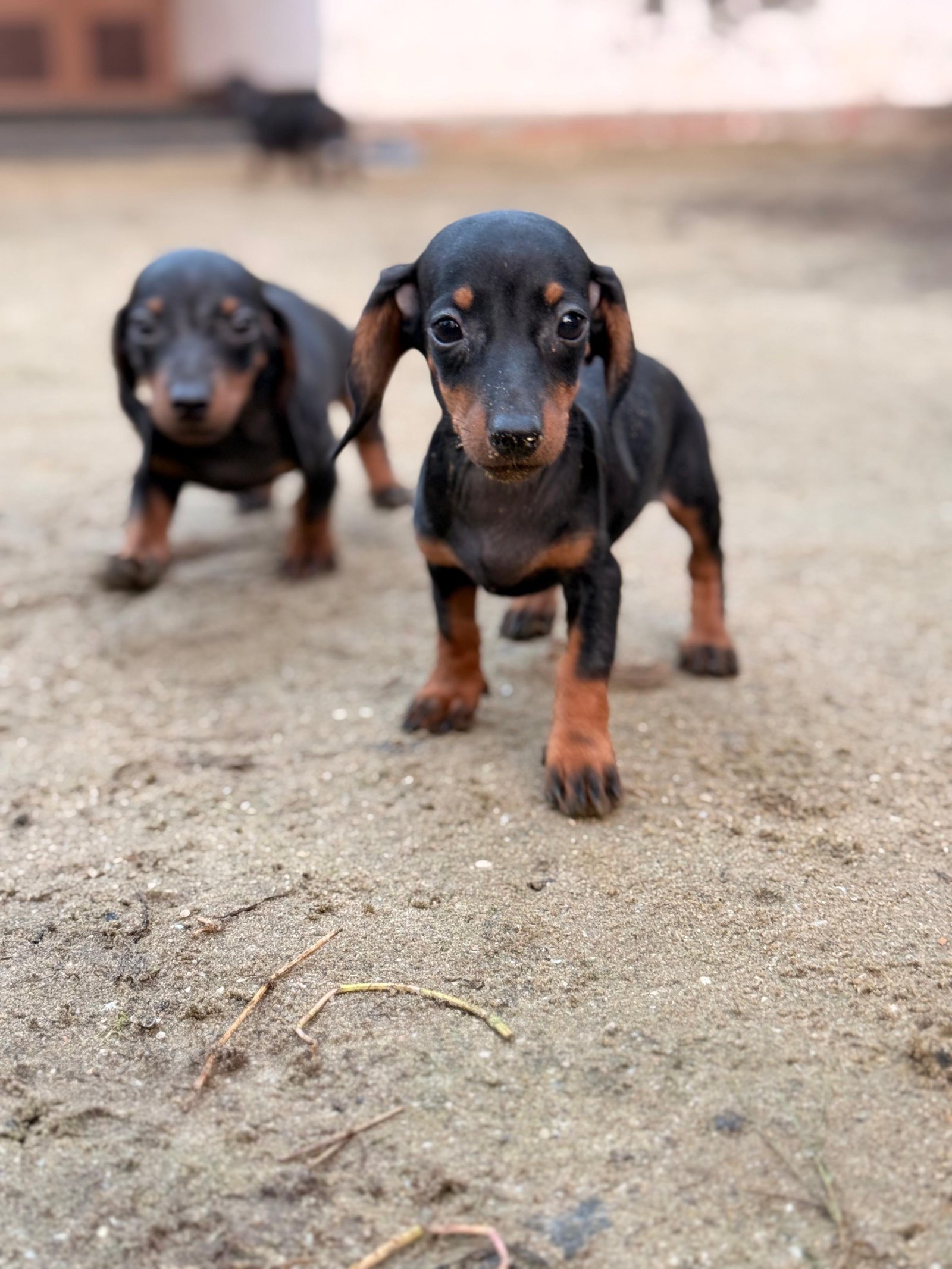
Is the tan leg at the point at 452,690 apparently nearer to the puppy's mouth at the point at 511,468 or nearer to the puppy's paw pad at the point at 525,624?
the puppy's paw pad at the point at 525,624

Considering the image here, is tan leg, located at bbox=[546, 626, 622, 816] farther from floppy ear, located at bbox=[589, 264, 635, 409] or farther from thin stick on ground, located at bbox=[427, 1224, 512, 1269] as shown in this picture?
thin stick on ground, located at bbox=[427, 1224, 512, 1269]

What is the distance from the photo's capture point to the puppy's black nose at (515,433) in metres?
2.71

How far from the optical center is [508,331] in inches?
112

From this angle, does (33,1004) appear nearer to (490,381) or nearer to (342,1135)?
(342,1135)

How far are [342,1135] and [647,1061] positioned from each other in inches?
21.7

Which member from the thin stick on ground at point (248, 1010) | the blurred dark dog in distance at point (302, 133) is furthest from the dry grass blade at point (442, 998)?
the blurred dark dog in distance at point (302, 133)

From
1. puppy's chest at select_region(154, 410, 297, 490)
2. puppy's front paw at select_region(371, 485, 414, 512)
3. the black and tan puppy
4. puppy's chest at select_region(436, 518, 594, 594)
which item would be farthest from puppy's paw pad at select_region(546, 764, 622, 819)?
puppy's front paw at select_region(371, 485, 414, 512)

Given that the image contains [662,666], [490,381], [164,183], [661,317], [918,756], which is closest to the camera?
[490,381]

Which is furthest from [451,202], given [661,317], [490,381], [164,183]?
[490,381]

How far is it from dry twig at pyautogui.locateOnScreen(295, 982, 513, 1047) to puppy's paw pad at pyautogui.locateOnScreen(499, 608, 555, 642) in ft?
5.70

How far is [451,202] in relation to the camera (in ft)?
42.0

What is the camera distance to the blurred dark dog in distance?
14008 mm

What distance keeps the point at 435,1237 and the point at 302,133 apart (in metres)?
13.7

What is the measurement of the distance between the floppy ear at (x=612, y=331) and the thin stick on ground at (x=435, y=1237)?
1.90 m
